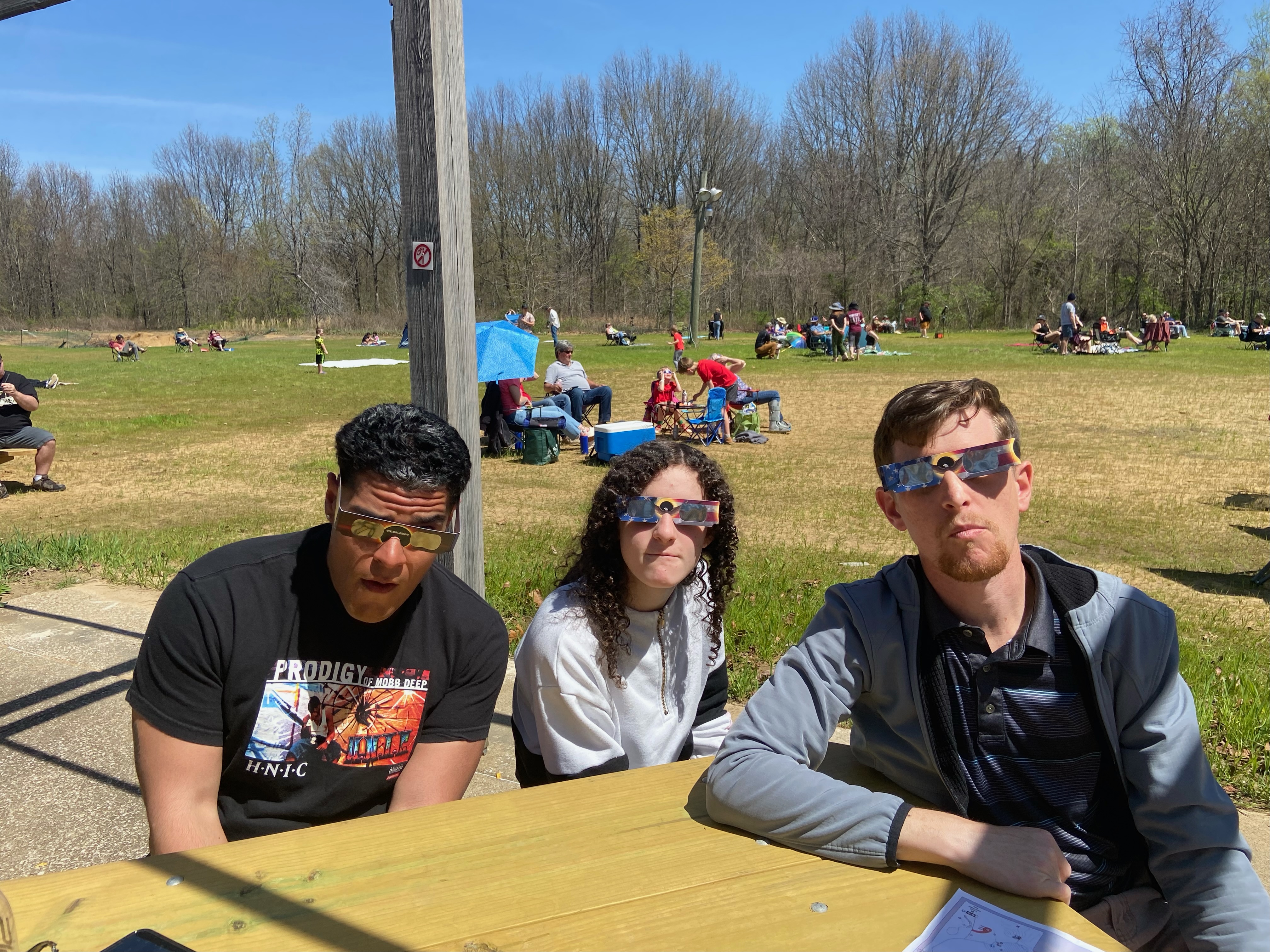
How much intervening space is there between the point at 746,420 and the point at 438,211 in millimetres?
11341

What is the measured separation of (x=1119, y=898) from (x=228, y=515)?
838 cm

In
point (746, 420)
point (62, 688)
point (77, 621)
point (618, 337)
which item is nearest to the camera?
point (62, 688)

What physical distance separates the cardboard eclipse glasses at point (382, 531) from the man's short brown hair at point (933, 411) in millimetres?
940

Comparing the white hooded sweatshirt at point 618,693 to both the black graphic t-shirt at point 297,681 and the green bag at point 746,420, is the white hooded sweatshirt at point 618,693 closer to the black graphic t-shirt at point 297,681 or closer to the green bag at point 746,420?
the black graphic t-shirt at point 297,681

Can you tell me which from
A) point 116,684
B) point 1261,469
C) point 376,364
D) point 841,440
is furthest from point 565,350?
point 376,364

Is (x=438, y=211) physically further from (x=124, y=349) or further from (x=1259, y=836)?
(x=124, y=349)

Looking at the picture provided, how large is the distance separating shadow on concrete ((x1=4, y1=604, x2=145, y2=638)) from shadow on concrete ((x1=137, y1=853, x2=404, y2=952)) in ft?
12.2

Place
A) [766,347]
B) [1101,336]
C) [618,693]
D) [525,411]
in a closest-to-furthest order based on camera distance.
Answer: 1. [618,693]
2. [525,411]
3. [766,347]
4. [1101,336]

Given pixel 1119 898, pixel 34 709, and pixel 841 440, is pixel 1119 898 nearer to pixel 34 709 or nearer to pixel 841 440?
pixel 34 709

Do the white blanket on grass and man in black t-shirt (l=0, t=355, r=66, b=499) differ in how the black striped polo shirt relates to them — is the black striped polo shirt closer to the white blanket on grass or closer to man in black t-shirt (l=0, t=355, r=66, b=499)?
man in black t-shirt (l=0, t=355, r=66, b=499)

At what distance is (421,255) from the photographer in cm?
314

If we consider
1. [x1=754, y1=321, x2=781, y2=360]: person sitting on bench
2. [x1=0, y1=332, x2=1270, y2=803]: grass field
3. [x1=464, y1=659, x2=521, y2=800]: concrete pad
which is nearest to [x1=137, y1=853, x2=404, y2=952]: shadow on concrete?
[x1=464, y1=659, x2=521, y2=800]: concrete pad

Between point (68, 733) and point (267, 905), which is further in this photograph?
point (68, 733)

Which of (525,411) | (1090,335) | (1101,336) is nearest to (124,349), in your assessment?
(525,411)
